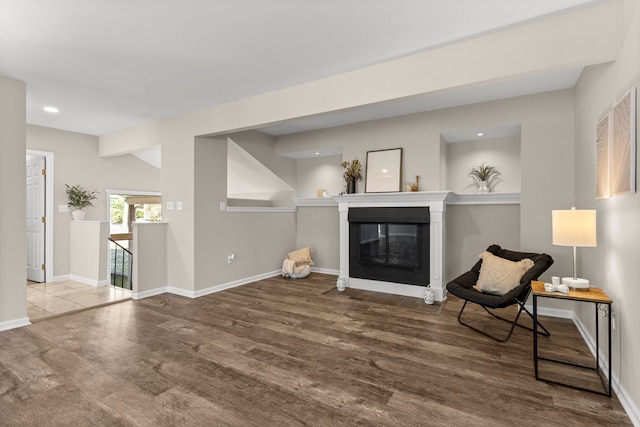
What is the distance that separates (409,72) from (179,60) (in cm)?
205

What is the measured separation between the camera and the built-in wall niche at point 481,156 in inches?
172

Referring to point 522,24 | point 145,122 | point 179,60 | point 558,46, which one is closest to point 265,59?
point 179,60

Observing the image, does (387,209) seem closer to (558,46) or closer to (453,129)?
(453,129)

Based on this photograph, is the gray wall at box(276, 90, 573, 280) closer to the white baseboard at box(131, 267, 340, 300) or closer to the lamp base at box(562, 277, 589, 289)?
the lamp base at box(562, 277, 589, 289)

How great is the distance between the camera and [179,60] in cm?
292

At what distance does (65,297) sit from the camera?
431 cm

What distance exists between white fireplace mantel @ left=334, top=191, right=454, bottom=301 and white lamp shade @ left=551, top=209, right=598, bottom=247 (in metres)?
1.67

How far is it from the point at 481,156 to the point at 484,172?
28 cm

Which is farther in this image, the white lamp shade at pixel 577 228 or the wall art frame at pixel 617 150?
the white lamp shade at pixel 577 228

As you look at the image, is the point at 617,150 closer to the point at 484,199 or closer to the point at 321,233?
the point at 484,199

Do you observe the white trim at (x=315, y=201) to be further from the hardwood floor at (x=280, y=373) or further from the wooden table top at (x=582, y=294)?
the wooden table top at (x=582, y=294)

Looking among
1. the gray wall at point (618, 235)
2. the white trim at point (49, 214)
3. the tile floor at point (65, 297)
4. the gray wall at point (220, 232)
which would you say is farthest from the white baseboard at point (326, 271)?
the white trim at point (49, 214)

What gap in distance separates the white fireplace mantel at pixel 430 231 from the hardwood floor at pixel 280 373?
663mm

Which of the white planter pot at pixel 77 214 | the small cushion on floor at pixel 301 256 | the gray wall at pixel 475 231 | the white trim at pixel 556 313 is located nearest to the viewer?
the white trim at pixel 556 313
